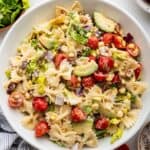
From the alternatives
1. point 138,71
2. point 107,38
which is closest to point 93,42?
point 107,38

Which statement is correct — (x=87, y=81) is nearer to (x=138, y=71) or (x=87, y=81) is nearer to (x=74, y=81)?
(x=74, y=81)

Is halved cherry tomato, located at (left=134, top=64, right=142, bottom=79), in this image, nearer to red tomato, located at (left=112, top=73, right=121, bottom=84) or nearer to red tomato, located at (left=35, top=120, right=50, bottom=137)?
red tomato, located at (left=112, top=73, right=121, bottom=84)

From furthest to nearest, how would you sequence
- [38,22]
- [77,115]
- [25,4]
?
[25,4]
[38,22]
[77,115]

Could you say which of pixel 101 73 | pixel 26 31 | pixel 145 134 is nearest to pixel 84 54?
A: pixel 101 73

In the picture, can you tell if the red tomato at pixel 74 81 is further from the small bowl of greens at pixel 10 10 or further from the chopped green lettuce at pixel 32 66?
the small bowl of greens at pixel 10 10

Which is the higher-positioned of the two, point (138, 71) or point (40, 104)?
point (138, 71)

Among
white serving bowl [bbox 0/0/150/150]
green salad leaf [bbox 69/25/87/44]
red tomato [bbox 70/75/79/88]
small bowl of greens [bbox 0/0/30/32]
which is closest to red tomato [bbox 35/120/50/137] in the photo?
white serving bowl [bbox 0/0/150/150]

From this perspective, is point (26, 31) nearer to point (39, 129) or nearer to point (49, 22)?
point (49, 22)
